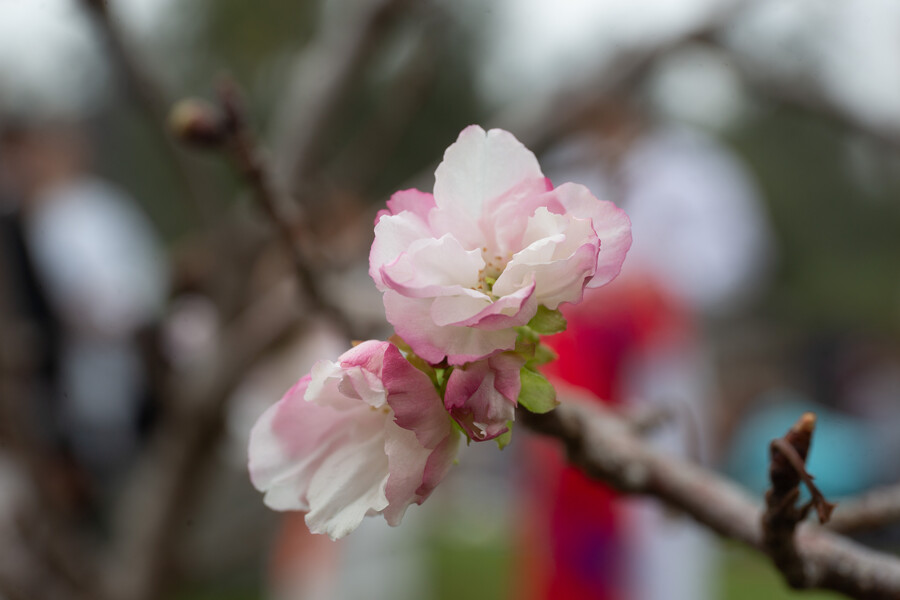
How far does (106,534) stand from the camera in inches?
125

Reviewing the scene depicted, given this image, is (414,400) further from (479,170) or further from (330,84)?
(330,84)

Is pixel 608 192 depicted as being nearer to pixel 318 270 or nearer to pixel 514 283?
pixel 318 270

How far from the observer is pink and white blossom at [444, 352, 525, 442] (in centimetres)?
38

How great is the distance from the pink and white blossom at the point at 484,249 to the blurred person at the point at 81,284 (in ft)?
6.00

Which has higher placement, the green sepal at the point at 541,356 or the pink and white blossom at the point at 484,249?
the pink and white blossom at the point at 484,249

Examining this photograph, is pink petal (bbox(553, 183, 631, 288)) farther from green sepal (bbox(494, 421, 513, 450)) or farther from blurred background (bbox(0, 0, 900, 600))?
blurred background (bbox(0, 0, 900, 600))

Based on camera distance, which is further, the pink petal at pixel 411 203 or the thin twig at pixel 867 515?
the thin twig at pixel 867 515

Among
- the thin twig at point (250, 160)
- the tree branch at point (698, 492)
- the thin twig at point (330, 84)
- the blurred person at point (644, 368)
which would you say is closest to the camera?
the tree branch at point (698, 492)

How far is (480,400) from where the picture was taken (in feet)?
1.25

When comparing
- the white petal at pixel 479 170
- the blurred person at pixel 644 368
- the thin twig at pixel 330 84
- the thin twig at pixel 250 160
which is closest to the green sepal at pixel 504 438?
the white petal at pixel 479 170

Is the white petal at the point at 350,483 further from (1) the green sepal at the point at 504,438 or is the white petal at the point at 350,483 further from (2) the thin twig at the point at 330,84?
(2) the thin twig at the point at 330,84

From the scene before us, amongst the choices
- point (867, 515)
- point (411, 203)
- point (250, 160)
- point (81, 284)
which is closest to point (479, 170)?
point (411, 203)

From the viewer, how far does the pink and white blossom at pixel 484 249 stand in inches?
14.5

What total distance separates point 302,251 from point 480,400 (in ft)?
1.68
